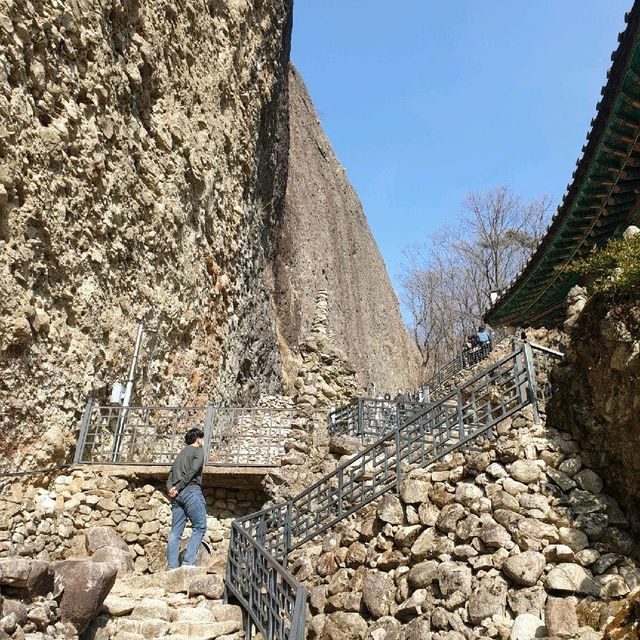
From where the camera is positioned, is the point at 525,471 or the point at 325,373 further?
the point at 325,373

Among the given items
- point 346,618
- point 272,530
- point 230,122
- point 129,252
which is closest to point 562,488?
point 346,618

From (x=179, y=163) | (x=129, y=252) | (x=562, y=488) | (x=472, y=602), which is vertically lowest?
(x=472, y=602)

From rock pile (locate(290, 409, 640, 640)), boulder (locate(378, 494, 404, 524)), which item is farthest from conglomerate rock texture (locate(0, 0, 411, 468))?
boulder (locate(378, 494, 404, 524))

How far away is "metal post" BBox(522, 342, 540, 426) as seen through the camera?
21.2 ft

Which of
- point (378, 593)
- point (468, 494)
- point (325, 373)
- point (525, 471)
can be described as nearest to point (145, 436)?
point (378, 593)

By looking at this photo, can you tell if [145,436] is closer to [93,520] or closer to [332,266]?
[93,520]

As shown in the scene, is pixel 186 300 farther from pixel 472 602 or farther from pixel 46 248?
pixel 472 602

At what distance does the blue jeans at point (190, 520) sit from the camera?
698cm

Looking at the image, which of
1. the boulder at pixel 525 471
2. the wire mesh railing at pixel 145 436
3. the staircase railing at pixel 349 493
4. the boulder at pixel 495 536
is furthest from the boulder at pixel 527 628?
the wire mesh railing at pixel 145 436

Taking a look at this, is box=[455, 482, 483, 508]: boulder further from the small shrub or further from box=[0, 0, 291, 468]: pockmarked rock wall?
box=[0, 0, 291, 468]: pockmarked rock wall

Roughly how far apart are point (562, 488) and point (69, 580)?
4888 mm

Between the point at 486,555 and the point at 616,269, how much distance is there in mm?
3205

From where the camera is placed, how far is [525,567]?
491 cm

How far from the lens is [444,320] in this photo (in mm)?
36844
